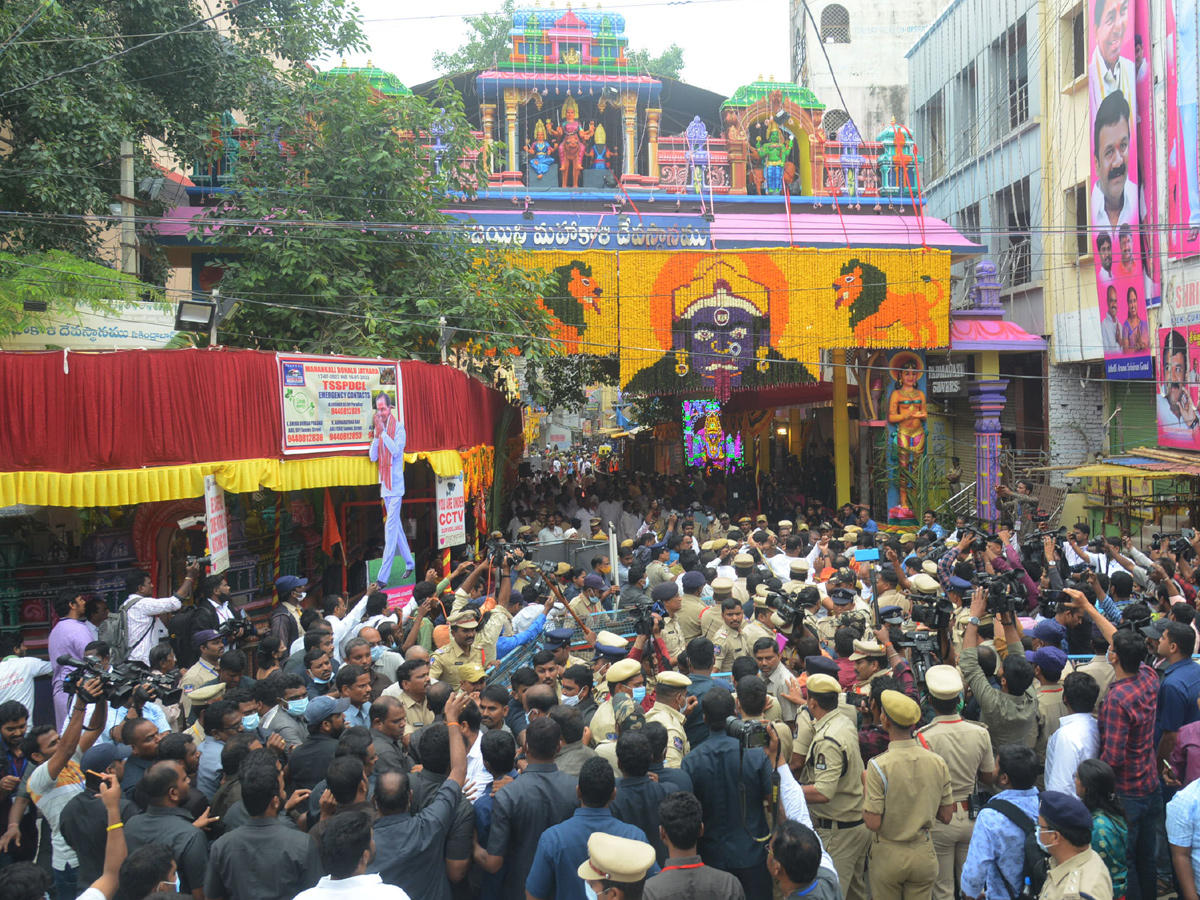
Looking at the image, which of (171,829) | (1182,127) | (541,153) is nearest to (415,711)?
(171,829)

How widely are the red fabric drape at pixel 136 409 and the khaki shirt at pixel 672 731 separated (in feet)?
19.3

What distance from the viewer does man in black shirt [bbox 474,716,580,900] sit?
4125 mm

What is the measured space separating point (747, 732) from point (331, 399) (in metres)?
7.07

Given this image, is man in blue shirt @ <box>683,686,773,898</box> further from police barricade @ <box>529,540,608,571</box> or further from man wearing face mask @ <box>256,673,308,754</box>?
police barricade @ <box>529,540,608,571</box>

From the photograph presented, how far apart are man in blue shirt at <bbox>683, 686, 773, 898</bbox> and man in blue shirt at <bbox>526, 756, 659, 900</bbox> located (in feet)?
2.04

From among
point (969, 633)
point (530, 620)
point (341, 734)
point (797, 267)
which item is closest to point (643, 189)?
point (797, 267)

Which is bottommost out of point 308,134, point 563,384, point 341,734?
point 341,734

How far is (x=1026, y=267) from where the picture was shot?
20.7 meters

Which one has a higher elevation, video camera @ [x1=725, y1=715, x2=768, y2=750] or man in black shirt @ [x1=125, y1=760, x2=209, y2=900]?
video camera @ [x1=725, y1=715, x2=768, y2=750]

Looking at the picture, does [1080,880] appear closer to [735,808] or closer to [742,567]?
[735,808]

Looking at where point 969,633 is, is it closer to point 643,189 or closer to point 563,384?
point 643,189

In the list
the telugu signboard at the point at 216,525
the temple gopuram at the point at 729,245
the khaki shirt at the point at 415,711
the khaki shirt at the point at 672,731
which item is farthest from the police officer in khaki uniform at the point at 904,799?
the temple gopuram at the point at 729,245

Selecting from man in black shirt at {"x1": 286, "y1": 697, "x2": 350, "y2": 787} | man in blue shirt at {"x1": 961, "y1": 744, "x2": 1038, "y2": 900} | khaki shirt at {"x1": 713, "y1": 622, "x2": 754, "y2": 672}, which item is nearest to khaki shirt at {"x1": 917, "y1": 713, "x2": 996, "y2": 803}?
man in blue shirt at {"x1": 961, "y1": 744, "x2": 1038, "y2": 900}

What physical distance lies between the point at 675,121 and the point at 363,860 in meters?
22.4
